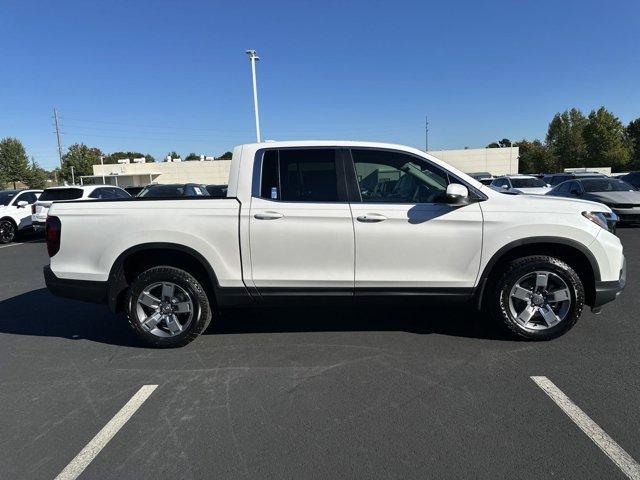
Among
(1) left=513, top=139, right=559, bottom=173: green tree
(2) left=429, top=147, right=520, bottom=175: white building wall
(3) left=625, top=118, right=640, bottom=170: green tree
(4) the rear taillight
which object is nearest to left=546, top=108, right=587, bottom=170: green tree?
(1) left=513, top=139, right=559, bottom=173: green tree

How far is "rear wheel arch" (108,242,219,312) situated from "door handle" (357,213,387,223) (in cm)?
149

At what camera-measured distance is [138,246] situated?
13.2 feet

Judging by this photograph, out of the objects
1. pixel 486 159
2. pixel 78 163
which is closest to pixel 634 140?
pixel 486 159

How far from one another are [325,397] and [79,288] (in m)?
2.65

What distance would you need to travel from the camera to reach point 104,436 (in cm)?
282

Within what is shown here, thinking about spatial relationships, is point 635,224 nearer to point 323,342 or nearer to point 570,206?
point 570,206

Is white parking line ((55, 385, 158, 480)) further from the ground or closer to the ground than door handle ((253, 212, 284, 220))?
closer to the ground

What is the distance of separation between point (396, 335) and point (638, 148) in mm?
65120

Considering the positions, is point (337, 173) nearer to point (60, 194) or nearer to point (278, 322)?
point (278, 322)

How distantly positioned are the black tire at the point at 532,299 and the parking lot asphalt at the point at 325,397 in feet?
0.49

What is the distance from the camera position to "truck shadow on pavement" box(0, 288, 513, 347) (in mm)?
4578

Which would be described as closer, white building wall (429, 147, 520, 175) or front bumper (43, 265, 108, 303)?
front bumper (43, 265, 108, 303)

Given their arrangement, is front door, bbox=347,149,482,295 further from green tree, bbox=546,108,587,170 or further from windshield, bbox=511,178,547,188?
green tree, bbox=546,108,587,170

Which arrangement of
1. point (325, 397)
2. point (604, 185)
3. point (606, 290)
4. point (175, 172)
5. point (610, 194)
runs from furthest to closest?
point (175, 172) → point (604, 185) → point (610, 194) → point (606, 290) → point (325, 397)
